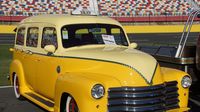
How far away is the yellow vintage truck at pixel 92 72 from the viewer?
559cm

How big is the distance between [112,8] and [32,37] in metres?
39.3

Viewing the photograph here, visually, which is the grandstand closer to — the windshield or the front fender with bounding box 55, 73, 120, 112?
the windshield

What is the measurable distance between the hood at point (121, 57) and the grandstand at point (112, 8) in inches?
1399

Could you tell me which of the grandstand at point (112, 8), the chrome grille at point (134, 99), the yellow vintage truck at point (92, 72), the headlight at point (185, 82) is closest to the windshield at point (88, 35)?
the yellow vintage truck at point (92, 72)

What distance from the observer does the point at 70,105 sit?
6.12 metres

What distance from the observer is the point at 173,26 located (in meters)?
42.3

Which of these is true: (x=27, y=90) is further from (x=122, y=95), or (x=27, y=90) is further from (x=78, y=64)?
(x=122, y=95)

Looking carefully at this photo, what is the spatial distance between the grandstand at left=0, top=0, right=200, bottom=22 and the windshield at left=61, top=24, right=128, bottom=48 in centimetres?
3470

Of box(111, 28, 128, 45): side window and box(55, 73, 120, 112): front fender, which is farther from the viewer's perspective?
box(111, 28, 128, 45): side window

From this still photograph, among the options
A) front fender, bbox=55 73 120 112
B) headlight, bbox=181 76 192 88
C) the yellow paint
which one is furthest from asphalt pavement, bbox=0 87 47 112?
the yellow paint

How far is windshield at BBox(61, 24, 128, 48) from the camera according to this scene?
704cm

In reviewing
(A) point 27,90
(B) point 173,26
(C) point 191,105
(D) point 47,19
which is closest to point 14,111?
(A) point 27,90

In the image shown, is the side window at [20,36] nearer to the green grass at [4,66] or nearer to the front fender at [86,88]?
the green grass at [4,66]

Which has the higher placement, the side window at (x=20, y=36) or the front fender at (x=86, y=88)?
the side window at (x=20, y=36)
